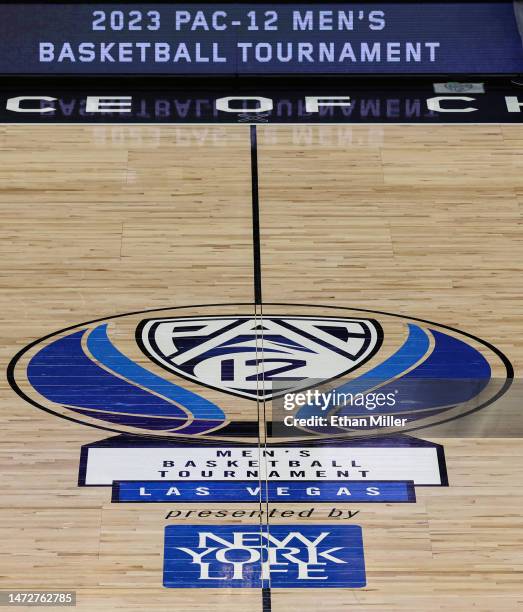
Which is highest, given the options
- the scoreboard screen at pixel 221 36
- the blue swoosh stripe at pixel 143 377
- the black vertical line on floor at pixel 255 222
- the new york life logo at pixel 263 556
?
the scoreboard screen at pixel 221 36

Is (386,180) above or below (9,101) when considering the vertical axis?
below

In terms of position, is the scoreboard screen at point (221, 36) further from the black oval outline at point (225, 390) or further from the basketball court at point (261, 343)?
the black oval outline at point (225, 390)

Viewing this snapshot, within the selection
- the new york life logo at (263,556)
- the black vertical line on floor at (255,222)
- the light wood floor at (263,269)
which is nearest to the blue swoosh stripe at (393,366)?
the light wood floor at (263,269)

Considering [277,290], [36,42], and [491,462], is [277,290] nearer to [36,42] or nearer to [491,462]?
[491,462]

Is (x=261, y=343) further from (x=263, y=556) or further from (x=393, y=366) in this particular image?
(x=263, y=556)

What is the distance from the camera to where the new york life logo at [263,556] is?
5.66 meters

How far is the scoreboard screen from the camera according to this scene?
950cm

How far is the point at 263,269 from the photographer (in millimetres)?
7699

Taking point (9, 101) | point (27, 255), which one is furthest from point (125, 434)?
point (9, 101)

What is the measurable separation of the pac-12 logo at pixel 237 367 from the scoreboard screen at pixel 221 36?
297 cm

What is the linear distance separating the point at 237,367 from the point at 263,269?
3.18 ft

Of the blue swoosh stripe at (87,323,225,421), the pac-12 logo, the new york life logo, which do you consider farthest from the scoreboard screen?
the new york life logo

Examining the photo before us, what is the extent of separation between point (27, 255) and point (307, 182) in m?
2.13

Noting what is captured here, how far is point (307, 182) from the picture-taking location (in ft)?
27.9
